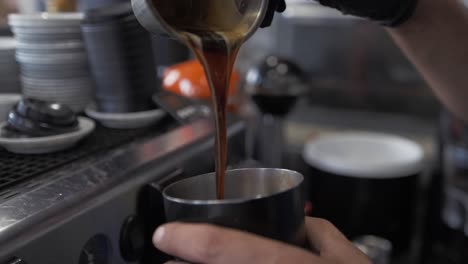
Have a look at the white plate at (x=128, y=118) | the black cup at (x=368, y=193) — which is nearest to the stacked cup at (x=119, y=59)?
the white plate at (x=128, y=118)

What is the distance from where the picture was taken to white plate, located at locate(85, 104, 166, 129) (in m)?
0.64

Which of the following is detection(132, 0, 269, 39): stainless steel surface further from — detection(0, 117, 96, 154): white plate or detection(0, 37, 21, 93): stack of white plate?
detection(0, 37, 21, 93): stack of white plate

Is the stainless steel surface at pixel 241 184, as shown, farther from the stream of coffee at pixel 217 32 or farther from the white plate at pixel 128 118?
the white plate at pixel 128 118

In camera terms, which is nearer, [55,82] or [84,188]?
[84,188]

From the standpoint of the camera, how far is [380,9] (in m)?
0.62

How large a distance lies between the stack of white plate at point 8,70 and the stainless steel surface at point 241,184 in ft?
1.54

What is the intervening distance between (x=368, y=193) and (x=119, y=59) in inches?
29.5

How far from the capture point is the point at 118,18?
58cm

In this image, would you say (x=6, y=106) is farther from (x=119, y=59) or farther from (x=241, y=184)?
(x=241, y=184)

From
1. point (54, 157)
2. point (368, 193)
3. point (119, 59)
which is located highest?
point (119, 59)

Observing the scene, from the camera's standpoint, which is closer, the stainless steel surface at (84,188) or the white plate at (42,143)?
the stainless steel surface at (84,188)

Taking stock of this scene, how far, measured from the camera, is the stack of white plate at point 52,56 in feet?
2.16

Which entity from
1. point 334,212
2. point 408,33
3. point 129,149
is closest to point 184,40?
point 129,149

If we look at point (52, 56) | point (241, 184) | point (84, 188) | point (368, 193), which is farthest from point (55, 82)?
point (368, 193)
